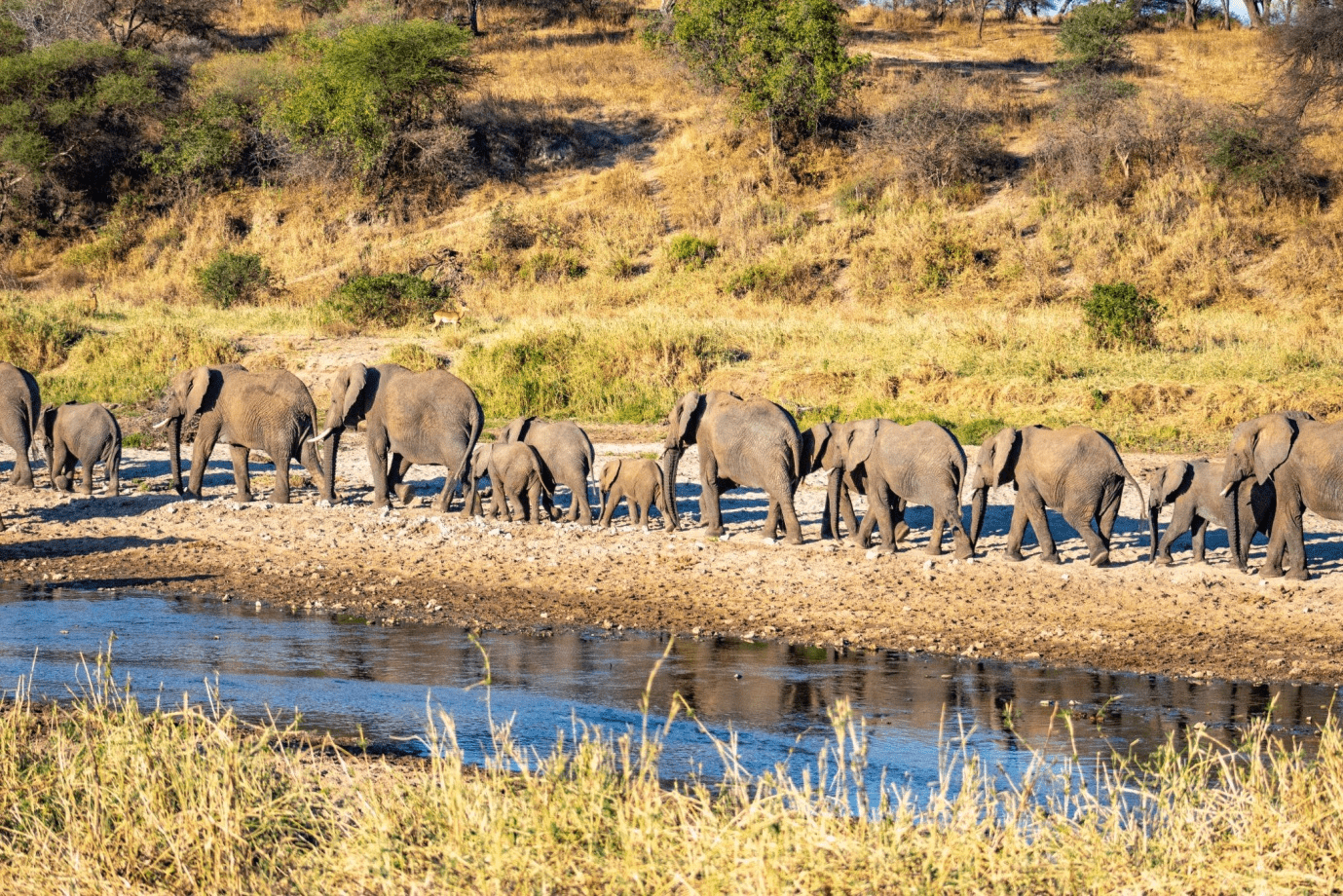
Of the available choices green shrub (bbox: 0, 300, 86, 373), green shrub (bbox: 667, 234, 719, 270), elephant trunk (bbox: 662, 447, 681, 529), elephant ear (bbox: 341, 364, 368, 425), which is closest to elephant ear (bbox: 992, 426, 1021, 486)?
elephant trunk (bbox: 662, 447, 681, 529)

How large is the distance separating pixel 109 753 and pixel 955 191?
34365 millimetres

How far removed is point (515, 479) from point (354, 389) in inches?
87.8

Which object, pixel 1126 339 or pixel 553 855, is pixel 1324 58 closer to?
pixel 1126 339

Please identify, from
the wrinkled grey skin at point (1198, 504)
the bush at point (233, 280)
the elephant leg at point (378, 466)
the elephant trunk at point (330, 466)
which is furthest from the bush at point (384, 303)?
the wrinkled grey skin at point (1198, 504)

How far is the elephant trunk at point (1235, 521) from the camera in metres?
12.2

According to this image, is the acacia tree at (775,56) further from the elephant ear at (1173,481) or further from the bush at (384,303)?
the elephant ear at (1173,481)

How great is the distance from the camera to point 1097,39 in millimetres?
45438

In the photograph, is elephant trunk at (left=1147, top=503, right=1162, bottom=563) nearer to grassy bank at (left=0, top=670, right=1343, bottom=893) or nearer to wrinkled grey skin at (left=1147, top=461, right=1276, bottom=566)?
wrinkled grey skin at (left=1147, top=461, right=1276, bottom=566)

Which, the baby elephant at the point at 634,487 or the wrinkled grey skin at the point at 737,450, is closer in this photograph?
the wrinkled grey skin at the point at 737,450

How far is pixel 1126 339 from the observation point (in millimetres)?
25234

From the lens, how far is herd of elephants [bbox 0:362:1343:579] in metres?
12.2

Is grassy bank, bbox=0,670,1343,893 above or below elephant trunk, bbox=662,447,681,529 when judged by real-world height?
above

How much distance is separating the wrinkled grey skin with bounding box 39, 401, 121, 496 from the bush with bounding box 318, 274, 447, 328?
12.8 metres

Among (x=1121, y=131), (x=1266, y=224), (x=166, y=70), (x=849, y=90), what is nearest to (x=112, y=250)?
(x=166, y=70)
